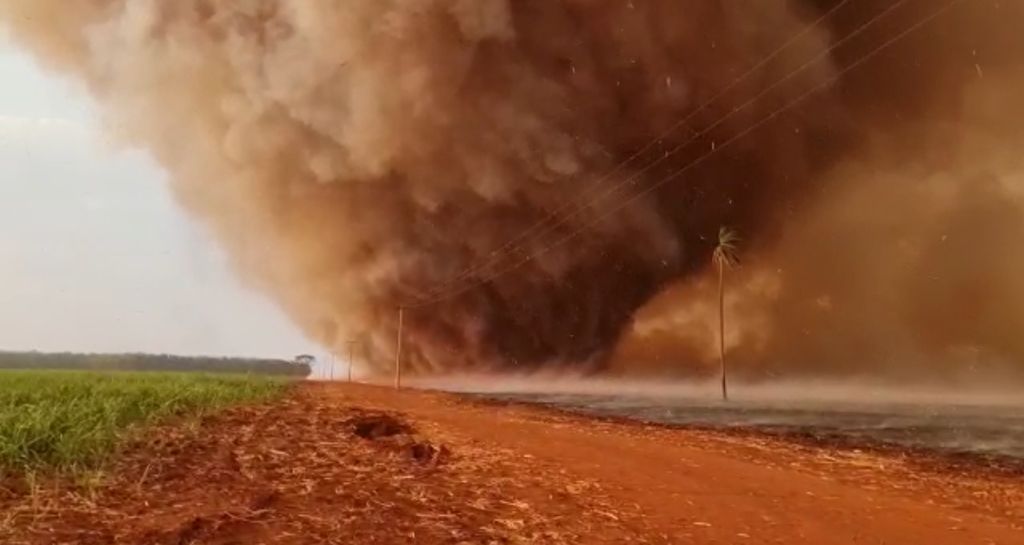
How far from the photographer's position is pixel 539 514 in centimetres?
547

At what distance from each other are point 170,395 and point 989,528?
11.4 metres

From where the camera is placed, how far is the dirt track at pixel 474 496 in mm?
4453

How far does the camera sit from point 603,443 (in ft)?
37.6

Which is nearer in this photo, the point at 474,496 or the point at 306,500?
the point at 306,500

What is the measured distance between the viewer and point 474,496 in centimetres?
589

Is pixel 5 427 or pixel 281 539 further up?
pixel 5 427

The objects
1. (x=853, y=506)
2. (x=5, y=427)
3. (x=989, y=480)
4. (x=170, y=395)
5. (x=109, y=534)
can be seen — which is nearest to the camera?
(x=109, y=534)

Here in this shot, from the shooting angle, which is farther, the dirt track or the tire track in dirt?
the dirt track

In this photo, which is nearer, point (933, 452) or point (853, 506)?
point (853, 506)

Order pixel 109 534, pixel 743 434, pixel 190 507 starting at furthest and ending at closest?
pixel 743 434
pixel 190 507
pixel 109 534

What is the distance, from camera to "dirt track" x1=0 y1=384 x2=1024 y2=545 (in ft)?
14.6

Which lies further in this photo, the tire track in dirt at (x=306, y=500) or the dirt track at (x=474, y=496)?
the dirt track at (x=474, y=496)

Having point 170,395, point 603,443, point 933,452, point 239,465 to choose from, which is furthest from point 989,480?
point 170,395

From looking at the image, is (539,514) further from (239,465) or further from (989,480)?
(989,480)
